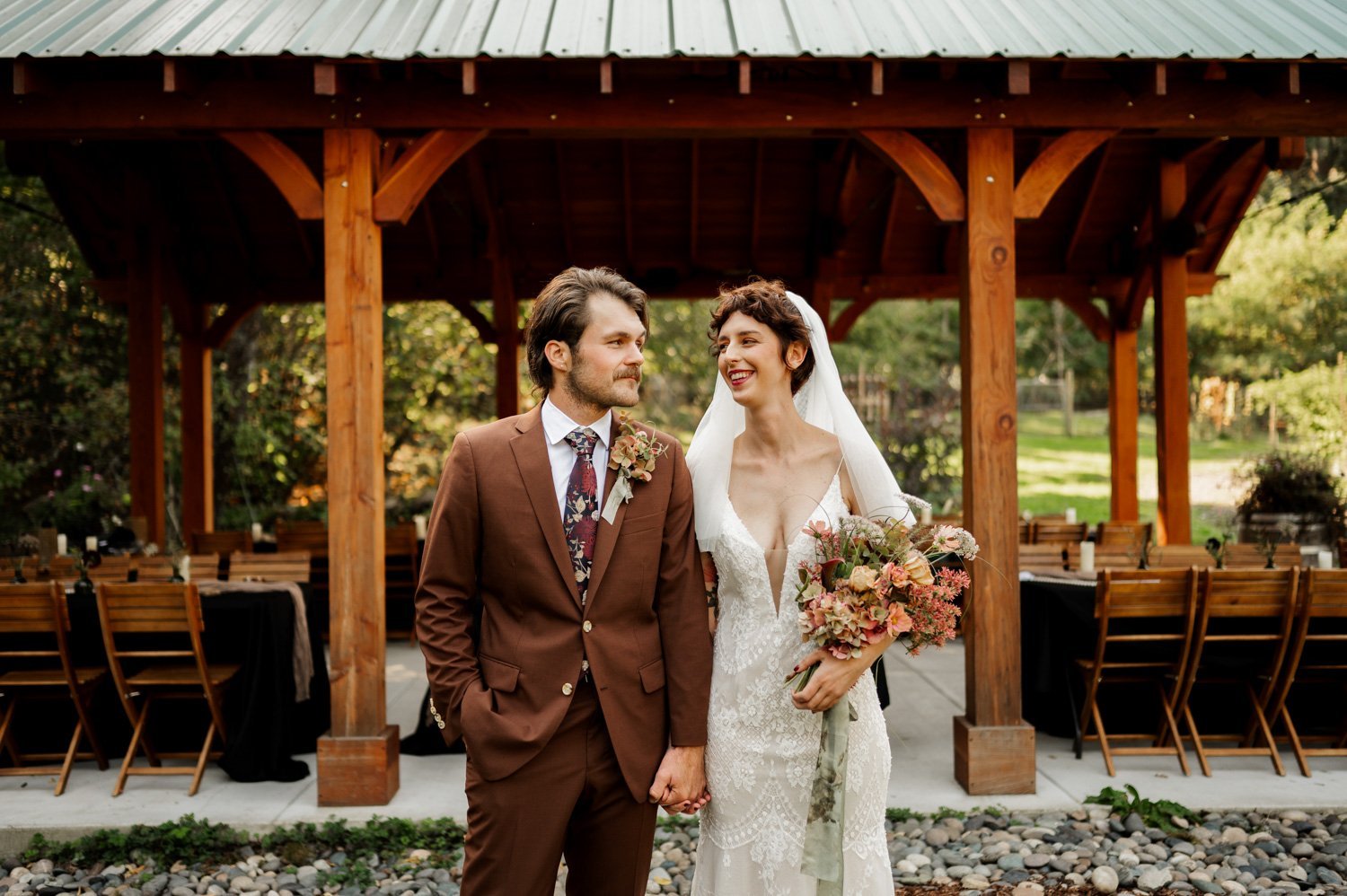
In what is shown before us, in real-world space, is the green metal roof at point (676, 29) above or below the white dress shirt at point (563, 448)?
above

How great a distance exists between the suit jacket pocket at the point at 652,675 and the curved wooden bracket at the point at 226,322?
9.35 m

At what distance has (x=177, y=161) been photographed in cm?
963

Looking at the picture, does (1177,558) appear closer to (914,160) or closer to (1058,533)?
(1058,533)

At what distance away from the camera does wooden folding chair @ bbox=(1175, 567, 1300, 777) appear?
18.1 feet

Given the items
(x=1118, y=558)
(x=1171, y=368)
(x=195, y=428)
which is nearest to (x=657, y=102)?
(x=1118, y=558)

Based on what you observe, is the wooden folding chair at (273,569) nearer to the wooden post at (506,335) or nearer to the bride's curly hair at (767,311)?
the wooden post at (506,335)

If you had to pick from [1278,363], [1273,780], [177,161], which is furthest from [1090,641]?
[1278,363]

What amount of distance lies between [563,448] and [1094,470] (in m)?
24.0

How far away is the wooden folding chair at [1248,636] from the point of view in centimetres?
551

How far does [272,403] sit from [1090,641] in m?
12.3

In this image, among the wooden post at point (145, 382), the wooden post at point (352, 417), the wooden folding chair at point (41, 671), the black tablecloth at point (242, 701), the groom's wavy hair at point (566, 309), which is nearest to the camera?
the groom's wavy hair at point (566, 309)

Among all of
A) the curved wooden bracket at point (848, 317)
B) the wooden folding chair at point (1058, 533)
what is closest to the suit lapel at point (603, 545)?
the wooden folding chair at point (1058, 533)

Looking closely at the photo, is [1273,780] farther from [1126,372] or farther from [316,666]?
[1126,372]

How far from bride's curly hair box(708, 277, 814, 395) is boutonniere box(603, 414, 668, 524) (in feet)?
1.67
